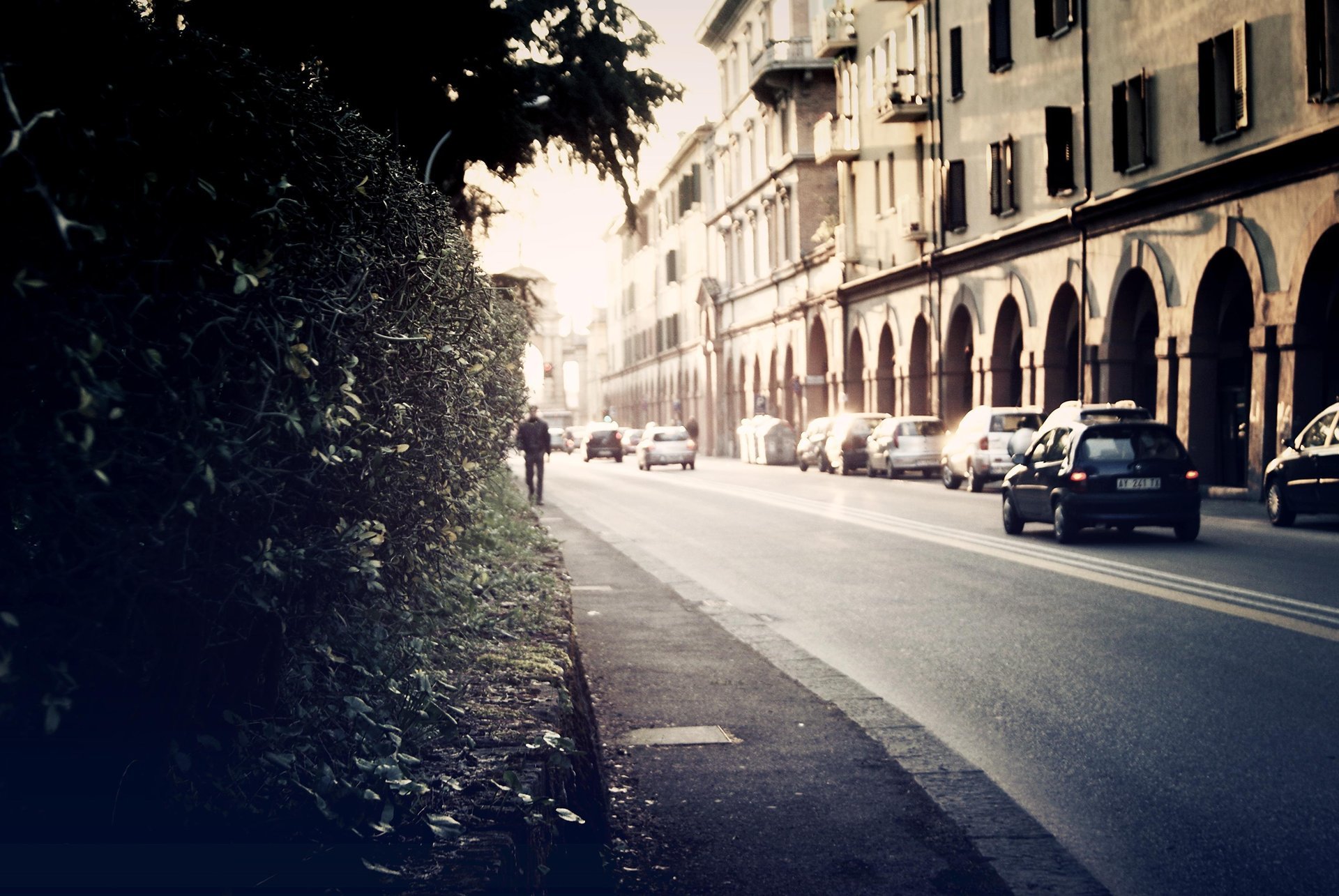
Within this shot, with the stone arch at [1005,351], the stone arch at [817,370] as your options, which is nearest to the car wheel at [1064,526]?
the stone arch at [1005,351]

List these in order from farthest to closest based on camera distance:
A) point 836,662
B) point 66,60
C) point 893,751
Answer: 1. point 836,662
2. point 893,751
3. point 66,60

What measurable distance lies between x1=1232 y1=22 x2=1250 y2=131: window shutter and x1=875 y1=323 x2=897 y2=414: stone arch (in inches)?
903

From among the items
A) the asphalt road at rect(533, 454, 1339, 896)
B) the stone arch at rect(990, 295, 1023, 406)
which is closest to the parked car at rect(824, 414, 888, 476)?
the stone arch at rect(990, 295, 1023, 406)

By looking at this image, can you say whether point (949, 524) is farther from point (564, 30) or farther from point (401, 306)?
point (401, 306)

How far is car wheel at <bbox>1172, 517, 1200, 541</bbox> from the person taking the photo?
698 inches

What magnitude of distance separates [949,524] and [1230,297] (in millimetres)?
10546

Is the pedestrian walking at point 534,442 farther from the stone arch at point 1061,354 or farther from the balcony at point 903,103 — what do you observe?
the balcony at point 903,103

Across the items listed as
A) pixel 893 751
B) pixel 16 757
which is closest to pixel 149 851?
pixel 16 757

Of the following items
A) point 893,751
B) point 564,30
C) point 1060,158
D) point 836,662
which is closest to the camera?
point 893,751

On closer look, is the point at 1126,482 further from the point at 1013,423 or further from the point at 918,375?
the point at 918,375

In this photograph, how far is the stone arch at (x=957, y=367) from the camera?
4138 centimetres

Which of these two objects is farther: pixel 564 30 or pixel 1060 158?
pixel 1060 158

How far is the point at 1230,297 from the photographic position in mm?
28219

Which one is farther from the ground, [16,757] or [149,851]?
[16,757]
